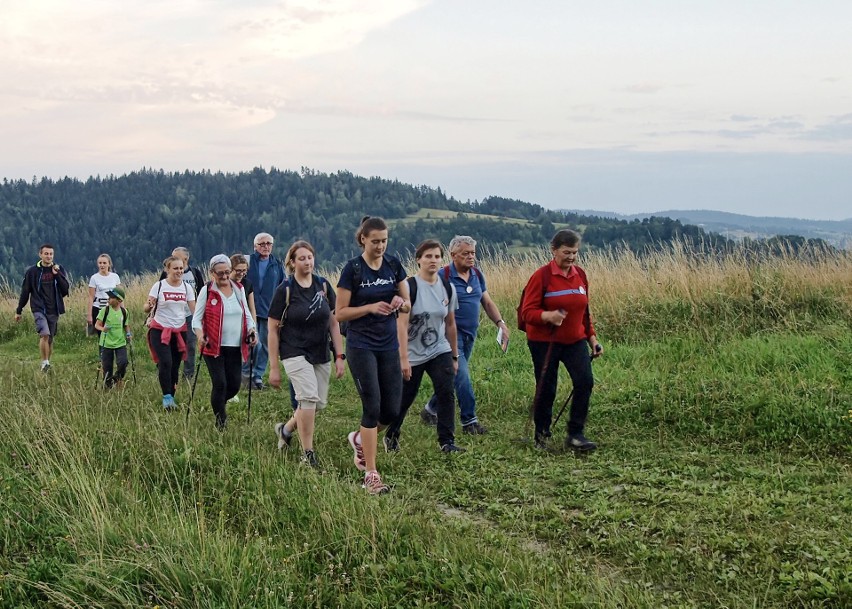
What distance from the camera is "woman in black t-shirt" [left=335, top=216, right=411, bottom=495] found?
6.20 m

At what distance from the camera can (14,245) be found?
96875mm

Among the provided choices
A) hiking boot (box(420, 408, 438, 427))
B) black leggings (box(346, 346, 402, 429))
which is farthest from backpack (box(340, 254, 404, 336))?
hiking boot (box(420, 408, 438, 427))

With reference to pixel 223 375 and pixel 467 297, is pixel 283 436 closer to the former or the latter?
→ pixel 223 375

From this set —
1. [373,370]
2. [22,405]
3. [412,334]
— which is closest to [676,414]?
[412,334]

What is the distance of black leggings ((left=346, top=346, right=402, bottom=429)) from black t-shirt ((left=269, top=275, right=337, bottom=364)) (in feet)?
1.57

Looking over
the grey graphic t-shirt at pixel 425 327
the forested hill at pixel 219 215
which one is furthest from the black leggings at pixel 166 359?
the forested hill at pixel 219 215

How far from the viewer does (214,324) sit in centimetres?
780

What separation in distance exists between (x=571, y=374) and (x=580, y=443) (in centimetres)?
60

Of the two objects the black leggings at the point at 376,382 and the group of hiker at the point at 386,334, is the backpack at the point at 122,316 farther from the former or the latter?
the black leggings at the point at 376,382

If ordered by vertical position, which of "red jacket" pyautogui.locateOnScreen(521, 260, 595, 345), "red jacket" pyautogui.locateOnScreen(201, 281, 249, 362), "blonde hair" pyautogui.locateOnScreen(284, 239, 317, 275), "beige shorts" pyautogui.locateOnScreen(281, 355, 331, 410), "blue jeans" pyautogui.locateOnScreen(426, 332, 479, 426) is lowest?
"blue jeans" pyautogui.locateOnScreen(426, 332, 479, 426)

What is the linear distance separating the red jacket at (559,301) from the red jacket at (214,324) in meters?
2.65

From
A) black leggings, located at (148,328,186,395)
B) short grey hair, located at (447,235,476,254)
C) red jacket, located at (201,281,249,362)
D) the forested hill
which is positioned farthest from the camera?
the forested hill

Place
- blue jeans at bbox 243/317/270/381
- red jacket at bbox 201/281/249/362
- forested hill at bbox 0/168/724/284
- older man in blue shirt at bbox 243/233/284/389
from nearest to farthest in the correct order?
red jacket at bbox 201/281/249/362 < older man in blue shirt at bbox 243/233/284/389 < blue jeans at bbox 243/317/270/381 < forested hill at bbox 0/168/724/284

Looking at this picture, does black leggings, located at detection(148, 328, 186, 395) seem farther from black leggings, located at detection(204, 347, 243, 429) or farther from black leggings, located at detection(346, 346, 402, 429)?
black leggings, located at detection(346, 346, 402, 429)
